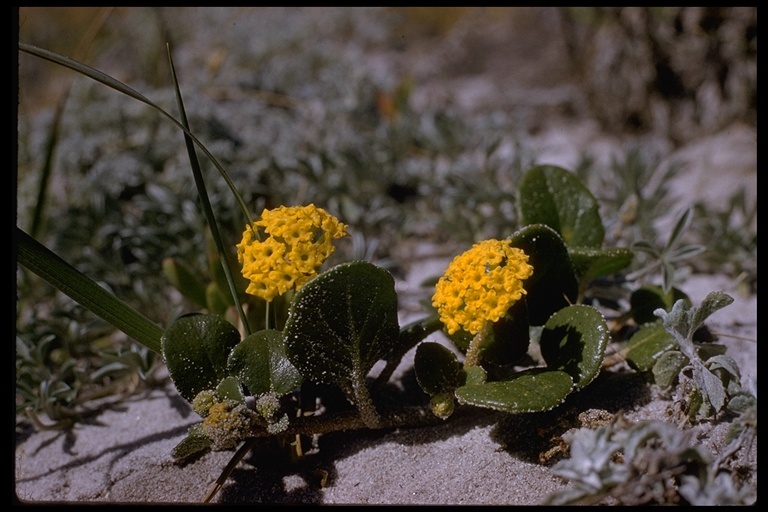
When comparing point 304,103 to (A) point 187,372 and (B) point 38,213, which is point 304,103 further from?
(A) point 187,372

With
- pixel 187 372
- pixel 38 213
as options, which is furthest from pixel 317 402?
pixel 38 213

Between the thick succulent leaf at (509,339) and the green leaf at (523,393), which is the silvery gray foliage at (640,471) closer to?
the green leaf at (523,393)

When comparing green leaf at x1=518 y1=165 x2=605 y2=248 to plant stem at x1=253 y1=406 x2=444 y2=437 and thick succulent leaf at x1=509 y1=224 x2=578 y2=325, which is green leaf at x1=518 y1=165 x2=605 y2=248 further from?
plant stem at x1=253 y1=406 x2=444 y2=437

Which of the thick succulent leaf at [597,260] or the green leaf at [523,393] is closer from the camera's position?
the green leaf at [523,393]

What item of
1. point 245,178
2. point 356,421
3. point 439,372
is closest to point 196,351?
point 356,421

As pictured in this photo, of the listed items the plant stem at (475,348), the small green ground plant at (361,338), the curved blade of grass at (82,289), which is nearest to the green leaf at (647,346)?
the small green ground plant at (361,338)

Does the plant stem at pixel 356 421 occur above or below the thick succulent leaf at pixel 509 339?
below
